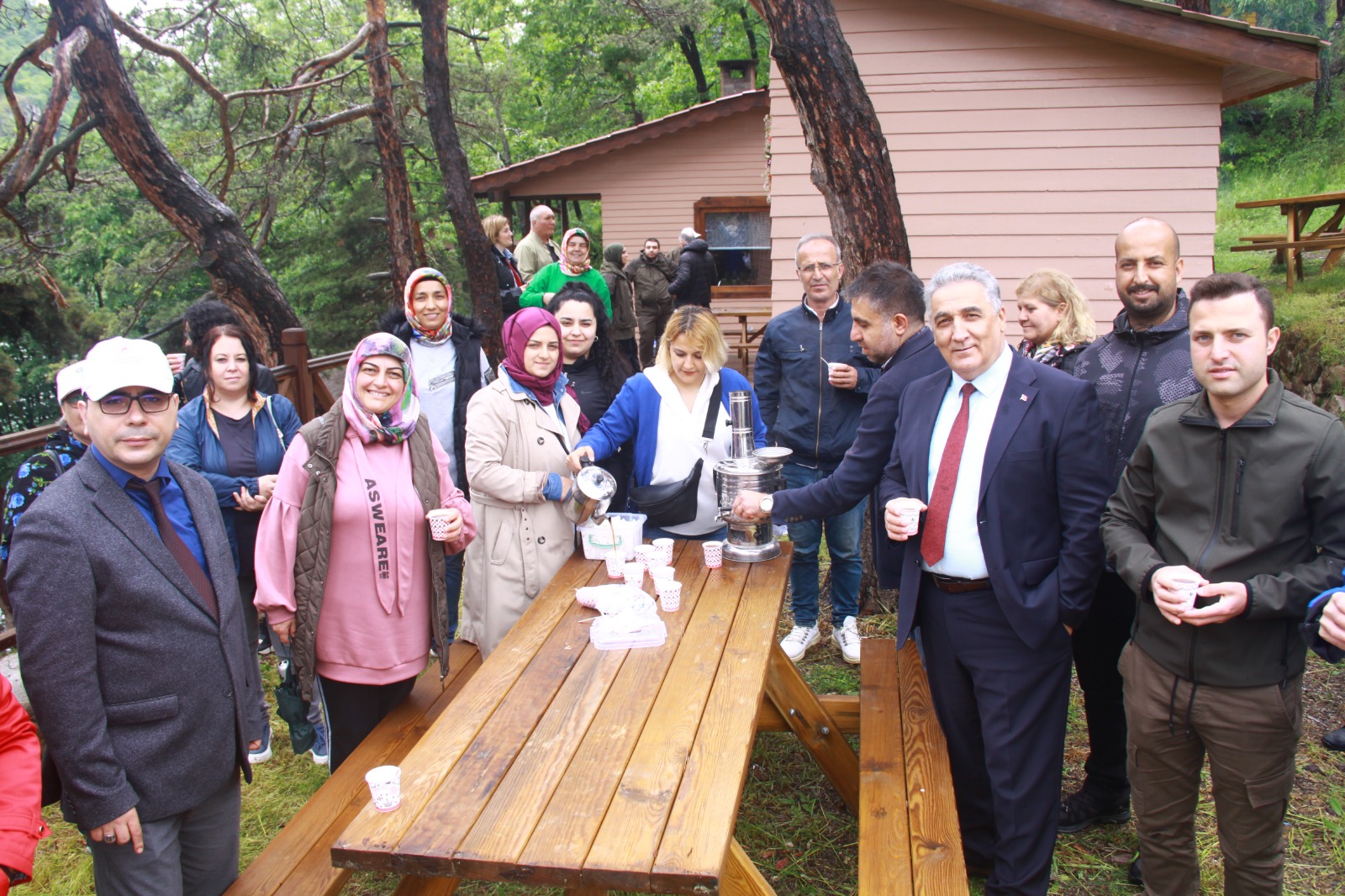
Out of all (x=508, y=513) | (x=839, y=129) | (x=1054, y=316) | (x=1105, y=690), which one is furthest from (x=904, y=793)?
(x=839, y=129)

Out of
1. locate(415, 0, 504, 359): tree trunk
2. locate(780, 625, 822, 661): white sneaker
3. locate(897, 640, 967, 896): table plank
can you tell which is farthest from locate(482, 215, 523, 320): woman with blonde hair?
locate(897, 640, 967, 896): table plank

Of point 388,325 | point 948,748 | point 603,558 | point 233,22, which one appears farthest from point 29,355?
point 948,748

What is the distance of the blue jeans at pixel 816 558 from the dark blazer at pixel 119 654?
300 cm

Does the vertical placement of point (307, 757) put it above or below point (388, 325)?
below

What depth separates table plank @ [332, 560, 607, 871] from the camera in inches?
80.4

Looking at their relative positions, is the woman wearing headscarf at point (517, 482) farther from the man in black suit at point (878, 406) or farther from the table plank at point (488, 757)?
the man in black suit at point (878, 406)

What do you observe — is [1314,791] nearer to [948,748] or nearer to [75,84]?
[948,748]

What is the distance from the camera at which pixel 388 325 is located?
457cm

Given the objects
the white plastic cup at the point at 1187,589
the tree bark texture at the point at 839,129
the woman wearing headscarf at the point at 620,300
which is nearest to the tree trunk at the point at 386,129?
the woman wearing headscarf at the point at 620,300

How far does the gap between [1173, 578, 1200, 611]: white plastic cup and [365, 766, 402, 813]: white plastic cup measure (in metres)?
2.05

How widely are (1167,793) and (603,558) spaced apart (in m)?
2.16

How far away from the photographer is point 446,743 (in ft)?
8.07

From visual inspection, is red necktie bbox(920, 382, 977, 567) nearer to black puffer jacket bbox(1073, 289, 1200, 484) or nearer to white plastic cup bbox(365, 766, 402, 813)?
black puffer jacket bbox(1073, 289, 1200, 484)

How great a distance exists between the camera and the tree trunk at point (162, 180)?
22.1 feet
